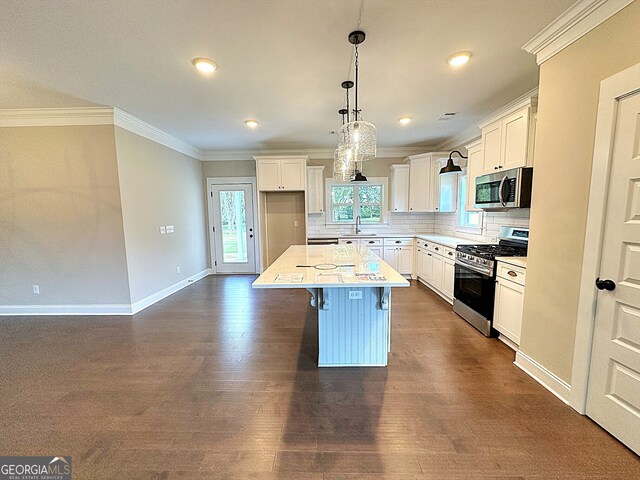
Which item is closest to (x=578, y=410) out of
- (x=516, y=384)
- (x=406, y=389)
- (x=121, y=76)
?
(x=516, y=384)

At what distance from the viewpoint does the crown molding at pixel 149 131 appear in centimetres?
349

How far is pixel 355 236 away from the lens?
17.4 ft

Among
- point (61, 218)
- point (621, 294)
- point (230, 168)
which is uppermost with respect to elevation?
point (230, 168)

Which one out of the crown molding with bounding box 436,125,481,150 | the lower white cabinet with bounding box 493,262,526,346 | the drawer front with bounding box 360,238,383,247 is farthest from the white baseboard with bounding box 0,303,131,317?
the crown molding with bounding box 436,125,481,150

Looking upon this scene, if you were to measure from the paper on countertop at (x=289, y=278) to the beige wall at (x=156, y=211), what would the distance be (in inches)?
113

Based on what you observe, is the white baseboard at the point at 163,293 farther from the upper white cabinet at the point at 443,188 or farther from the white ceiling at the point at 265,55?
the upper white cabinet at the point at 443,188

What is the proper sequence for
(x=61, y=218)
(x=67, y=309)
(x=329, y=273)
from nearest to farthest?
(x=329, y=273) → (x=61, y=218) → (x=67, y=309)

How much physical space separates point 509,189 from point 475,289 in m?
1.21

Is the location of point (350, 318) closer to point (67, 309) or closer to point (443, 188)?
point (443, 188)

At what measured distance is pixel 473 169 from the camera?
3805mm

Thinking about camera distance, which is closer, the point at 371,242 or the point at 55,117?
the point at 55,117

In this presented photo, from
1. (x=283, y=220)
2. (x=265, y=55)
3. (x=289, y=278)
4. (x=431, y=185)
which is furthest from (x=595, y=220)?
(x=283, y=220)

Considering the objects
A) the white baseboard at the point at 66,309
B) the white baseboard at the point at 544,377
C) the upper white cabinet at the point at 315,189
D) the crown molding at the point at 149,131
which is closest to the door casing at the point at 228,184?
the crown molding at the point at 149,131

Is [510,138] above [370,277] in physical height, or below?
above
